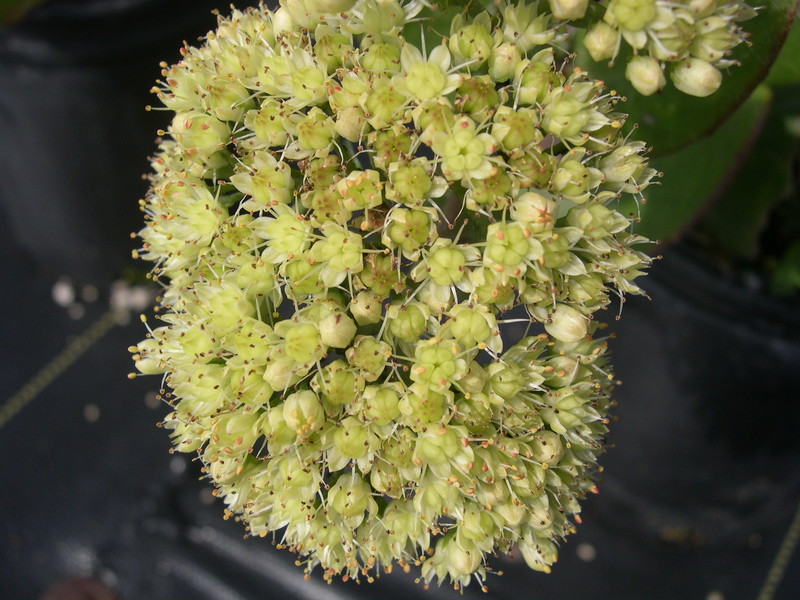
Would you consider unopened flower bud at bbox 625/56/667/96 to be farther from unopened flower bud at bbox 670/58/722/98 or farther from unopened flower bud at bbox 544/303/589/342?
unopened flower bud at bbox 544/303/589/342

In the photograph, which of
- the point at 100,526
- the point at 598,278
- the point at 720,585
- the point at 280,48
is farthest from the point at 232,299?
the point at 720,585

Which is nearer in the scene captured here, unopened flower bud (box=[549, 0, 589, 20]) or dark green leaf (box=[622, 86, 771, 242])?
unopened flower bud (box=[549, 0, 589, 20])

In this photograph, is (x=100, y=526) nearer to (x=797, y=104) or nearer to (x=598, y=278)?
(x=598, y=278)

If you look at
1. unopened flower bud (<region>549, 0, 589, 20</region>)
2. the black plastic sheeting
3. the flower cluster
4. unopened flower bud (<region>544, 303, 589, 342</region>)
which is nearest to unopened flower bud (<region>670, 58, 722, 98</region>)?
the flower cluster

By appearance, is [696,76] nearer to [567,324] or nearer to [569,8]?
[569,8]

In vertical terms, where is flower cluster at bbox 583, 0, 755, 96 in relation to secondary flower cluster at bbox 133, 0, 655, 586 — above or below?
above
